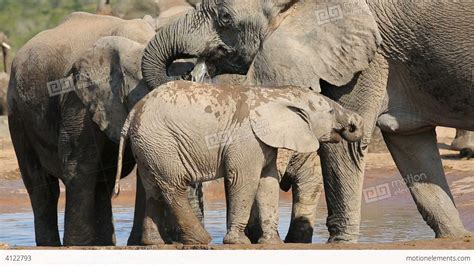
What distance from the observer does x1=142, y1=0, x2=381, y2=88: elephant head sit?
7.78 m

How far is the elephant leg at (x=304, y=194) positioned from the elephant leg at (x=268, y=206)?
0.96 m

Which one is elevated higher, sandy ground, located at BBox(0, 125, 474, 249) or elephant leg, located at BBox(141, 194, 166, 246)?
elephant leg, located at BBox(141, 194, 166, 246)

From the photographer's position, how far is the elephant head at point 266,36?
778cm

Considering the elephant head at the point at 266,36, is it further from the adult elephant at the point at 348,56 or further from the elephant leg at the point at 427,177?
the elephant leg at the point at 427,177

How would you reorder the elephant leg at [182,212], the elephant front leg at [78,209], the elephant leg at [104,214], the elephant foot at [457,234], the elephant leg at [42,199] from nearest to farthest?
the elephant leg at [182,212] < the elephant foot at [457,234] < the elephant front leg at [78,209] < the elephant leg at [104,214] < the elephant leg at [42,199]

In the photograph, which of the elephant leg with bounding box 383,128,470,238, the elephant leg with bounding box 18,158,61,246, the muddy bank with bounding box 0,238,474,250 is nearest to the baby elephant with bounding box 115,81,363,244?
the muddy bank with bounding box 0,238,474,250

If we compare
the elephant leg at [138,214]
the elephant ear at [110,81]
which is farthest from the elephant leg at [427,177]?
the elephant leg at [138,214]

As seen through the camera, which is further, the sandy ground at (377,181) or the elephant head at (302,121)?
the sandy ground at (377,181)

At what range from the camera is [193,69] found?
8188mm

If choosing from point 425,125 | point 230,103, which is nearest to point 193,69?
point 230,103

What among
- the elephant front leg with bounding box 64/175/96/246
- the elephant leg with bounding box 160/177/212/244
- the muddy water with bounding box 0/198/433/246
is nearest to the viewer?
the elephant leg with bounding box 160/177/212/244

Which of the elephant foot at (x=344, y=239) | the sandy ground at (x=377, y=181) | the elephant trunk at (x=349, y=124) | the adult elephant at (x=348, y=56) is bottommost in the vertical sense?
the sandy ground at (x=377, y=181)

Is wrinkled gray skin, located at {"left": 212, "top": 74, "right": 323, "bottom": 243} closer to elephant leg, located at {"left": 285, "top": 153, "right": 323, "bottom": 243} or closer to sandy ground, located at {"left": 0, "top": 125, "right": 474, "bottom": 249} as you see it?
elephant leg, located at {"left": 285, "top": 153, "right": 323, "bottom": 243}
